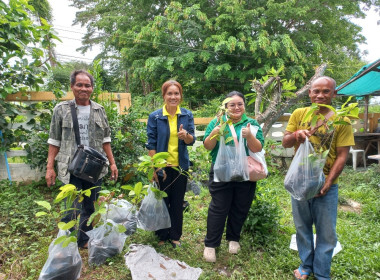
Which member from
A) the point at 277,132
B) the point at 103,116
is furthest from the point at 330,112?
the point at 277,132

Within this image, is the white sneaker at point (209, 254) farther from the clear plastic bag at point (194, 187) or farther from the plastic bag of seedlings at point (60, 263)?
the clear plastic bag at point (194, 187)

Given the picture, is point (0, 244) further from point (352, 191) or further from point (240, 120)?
point (352, 191)

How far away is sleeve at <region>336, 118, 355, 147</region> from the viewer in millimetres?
1802

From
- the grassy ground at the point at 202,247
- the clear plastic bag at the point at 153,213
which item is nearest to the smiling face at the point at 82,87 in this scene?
the clear plastic bag at the point at 153,213

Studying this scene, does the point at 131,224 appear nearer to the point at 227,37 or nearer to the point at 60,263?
the point at 60,263

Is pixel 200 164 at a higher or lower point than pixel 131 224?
higher

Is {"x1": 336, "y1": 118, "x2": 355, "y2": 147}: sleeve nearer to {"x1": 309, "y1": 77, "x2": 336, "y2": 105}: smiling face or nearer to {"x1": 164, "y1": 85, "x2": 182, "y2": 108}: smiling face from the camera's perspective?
{"x1": 309, "y1": 77, "x2": 336, "y2": 105}: smiling face

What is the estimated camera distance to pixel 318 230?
6.33 feet

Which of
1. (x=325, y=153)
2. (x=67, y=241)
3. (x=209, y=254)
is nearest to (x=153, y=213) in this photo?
(x=209, y=254)

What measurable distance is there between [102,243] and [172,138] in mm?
1089

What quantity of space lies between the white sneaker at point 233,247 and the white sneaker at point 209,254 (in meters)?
0.21

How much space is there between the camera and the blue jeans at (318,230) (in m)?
1.87

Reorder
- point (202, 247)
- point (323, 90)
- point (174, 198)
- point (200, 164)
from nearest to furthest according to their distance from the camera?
point (323, 90) → point (174, 198) → point (202, 247) → point (200, 164)

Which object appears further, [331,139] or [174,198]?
[174,198]
